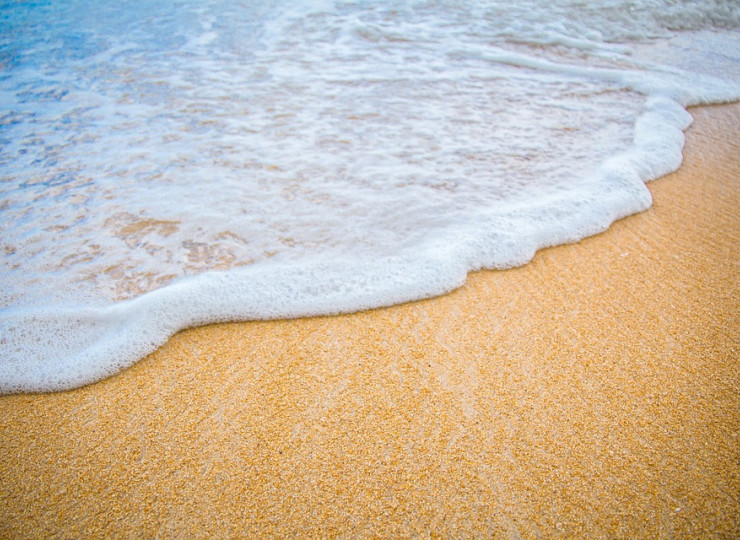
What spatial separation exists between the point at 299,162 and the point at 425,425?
2015mm

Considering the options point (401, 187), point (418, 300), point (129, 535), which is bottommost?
point (129, 535)

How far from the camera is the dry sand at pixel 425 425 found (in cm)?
121

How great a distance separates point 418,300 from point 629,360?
2.87ft

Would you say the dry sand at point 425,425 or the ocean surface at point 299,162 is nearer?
→ the dry sand at point 425,425

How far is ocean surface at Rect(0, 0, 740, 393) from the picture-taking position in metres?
1.93

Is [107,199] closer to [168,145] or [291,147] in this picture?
[168,145]

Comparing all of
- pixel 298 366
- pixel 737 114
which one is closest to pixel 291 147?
pixel 298 366

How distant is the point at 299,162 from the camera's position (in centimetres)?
282

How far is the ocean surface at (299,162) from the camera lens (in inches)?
76.1

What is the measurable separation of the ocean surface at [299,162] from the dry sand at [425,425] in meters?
0.20

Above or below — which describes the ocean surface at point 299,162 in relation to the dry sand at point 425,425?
above

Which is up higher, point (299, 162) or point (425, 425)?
point (299, 162)

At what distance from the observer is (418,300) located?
1.91 meters

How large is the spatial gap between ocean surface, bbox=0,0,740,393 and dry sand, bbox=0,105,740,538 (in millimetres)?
204
